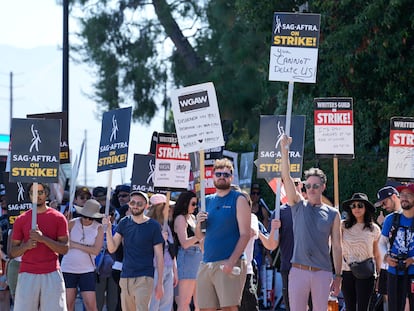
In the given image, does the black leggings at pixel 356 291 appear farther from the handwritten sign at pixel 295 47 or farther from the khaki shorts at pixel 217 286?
the khaki shorts at pixel 217 286

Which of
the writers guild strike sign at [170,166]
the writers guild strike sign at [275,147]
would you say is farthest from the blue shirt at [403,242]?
the writers guild strike sign at [170,166]

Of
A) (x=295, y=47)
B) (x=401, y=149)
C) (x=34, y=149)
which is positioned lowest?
(x=34, y=149)

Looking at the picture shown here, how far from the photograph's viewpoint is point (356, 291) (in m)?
13.6

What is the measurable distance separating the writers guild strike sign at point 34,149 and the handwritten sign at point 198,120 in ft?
5.31

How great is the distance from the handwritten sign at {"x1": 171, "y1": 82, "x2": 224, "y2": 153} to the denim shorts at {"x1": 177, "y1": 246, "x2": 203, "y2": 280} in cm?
251

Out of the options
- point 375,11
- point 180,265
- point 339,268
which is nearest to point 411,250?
point 339,268

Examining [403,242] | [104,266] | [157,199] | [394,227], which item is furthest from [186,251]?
[403,242]

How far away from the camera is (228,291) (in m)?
10.8

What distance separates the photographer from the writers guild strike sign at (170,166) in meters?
14.9

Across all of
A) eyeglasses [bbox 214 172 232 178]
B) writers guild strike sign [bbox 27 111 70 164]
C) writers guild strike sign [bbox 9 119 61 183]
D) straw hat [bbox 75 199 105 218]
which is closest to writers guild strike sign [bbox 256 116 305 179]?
straw hat [bbox 75 199 105 218]

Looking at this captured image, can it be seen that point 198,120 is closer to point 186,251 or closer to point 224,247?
point 224,247

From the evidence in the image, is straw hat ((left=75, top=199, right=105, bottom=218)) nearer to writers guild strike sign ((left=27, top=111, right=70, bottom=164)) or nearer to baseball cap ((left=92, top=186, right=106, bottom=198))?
writers guild strike sign ((left=27, top=111, right=70, bottom=164))

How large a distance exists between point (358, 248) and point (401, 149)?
4.66 feet

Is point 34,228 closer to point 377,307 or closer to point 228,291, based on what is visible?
point 228,291
